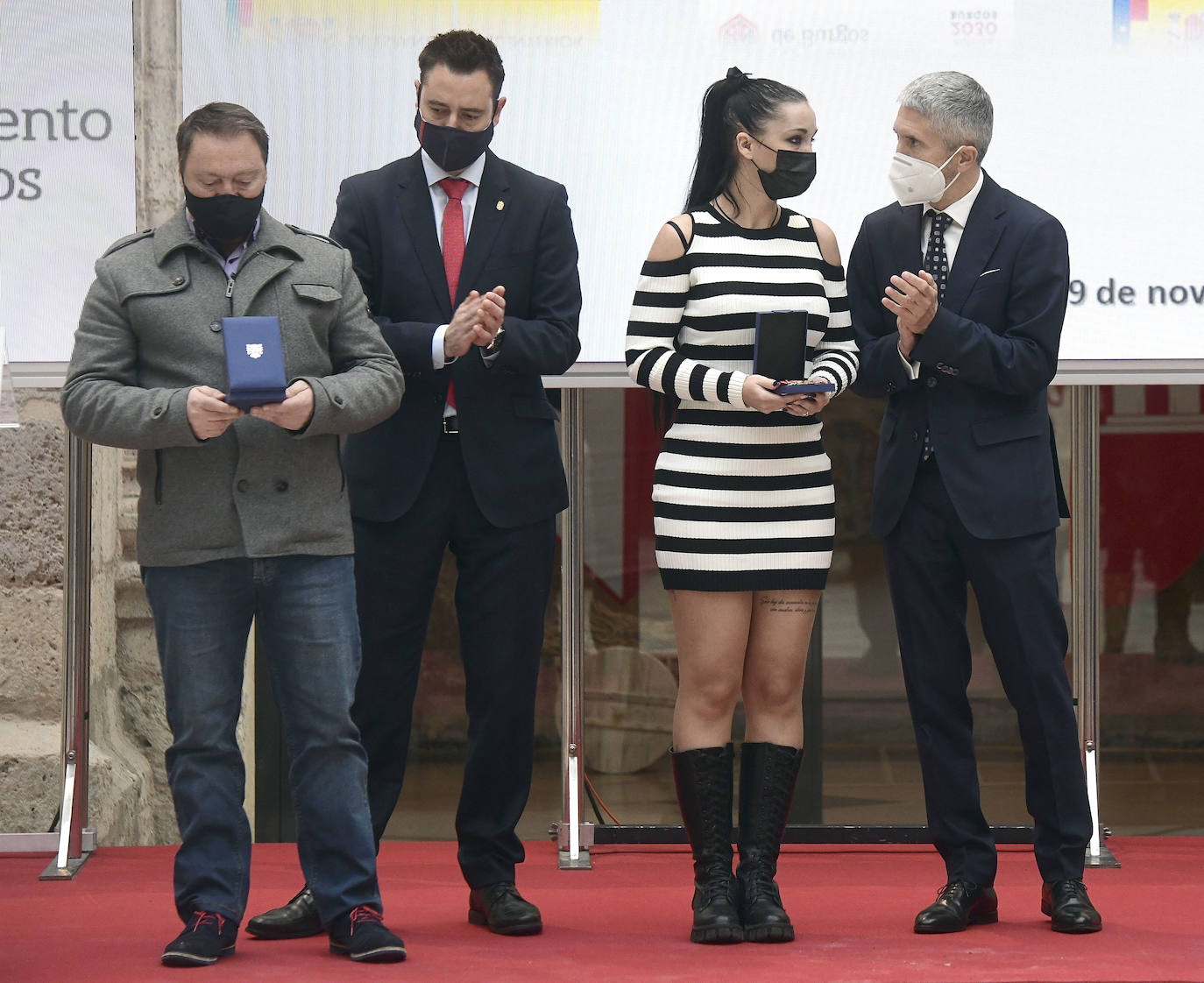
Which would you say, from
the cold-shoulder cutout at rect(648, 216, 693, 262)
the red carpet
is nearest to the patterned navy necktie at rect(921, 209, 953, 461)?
the cold-shoulder cutout at rect(648, 216, 693, 262)

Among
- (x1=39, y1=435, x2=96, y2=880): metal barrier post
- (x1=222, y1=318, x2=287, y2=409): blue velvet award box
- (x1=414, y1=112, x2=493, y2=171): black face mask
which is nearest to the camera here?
(x1=222, y1=318, x2=287, y2=409): blue velvet award box

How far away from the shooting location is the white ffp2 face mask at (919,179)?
3.40 metres

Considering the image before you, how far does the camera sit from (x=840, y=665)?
18.7 ft

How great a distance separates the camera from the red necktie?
3.45 meters

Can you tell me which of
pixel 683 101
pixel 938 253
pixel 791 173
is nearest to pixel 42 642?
pixel 683 101

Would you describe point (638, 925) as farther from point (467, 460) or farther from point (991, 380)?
point (991, 380)

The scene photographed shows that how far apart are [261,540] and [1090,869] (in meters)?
2.35

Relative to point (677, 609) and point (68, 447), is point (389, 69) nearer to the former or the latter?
point (68, 447)

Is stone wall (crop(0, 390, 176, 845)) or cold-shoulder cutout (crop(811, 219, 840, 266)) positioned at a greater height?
cold-shoulder cutout (crop(811, 219, 840, 266))

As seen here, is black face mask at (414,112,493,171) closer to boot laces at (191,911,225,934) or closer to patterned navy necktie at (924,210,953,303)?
patterned navy necktie at (924,210,953,303)

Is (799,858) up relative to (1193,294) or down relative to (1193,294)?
down

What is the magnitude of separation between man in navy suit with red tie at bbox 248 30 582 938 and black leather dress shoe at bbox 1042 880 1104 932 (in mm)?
1071

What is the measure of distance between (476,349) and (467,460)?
0.79ft

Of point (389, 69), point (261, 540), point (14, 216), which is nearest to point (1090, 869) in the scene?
point (261, 540)
